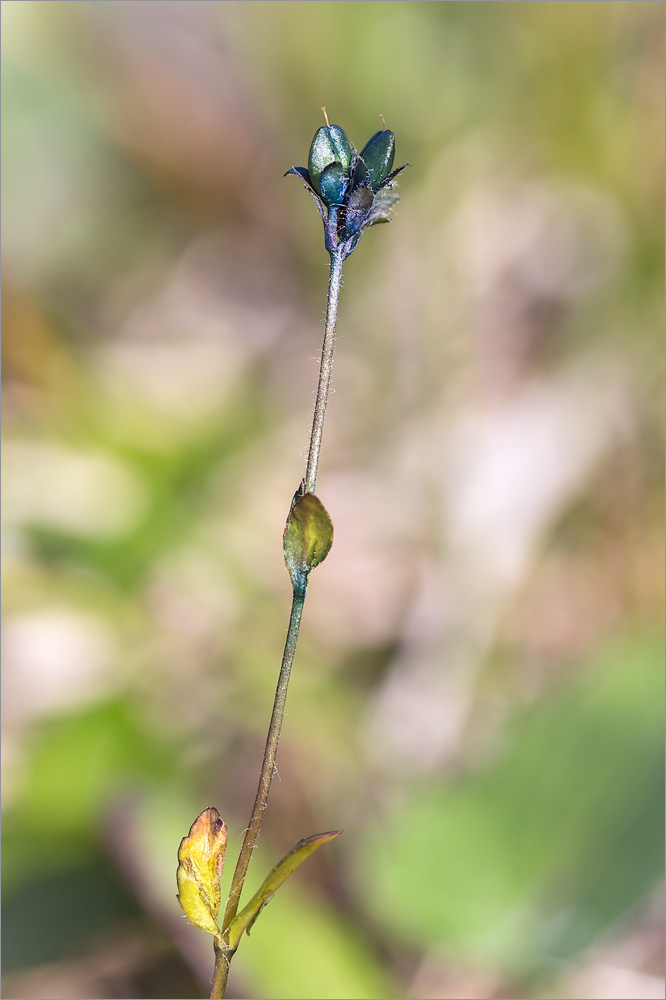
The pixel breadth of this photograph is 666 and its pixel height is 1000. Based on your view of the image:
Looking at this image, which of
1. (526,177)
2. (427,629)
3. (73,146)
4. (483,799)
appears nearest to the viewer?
(483,799)

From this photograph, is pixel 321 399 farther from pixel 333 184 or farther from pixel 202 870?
pixel 202 870

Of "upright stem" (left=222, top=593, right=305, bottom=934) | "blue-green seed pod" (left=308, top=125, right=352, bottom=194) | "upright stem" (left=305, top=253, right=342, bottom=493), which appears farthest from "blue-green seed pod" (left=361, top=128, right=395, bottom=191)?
"upright stem" (left=222, top=593, right=305, bottom=934)

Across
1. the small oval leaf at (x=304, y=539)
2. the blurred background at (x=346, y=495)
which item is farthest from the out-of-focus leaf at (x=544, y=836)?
the small oval leaf at (x=304, y=539)

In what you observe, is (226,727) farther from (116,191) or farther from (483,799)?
(116,191)

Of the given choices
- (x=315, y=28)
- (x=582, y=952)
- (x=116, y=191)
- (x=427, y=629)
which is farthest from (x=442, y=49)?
(x=582, y=952)

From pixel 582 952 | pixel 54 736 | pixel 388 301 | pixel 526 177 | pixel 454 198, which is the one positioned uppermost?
pixel 526 177

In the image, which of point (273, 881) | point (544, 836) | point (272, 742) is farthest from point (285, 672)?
point (544, 836)
